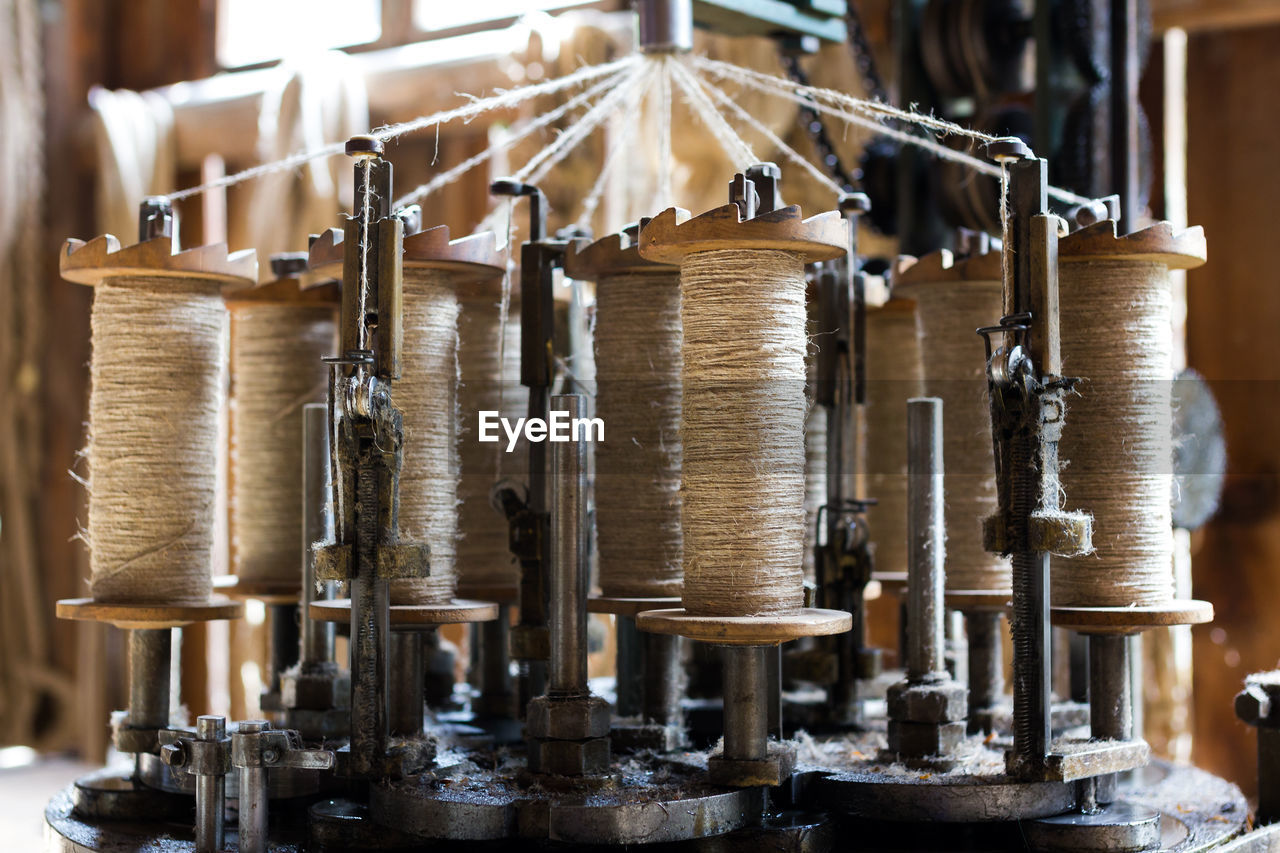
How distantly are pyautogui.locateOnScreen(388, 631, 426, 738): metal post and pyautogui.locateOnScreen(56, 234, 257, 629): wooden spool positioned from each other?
0.76 feet

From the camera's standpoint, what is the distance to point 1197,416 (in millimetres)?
2496

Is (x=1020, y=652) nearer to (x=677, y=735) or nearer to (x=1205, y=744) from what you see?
(x=677, y=735)

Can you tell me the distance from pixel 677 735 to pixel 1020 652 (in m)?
0.51

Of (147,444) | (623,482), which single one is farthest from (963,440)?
(147,444)

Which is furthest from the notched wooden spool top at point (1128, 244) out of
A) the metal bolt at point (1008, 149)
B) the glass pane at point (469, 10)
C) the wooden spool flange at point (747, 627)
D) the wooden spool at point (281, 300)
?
the glass pane at point (469, 10)

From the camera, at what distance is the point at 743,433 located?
1613 millimetres

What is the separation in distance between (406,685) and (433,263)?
1.66 ft

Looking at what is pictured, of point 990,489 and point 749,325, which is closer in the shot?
point 749,325

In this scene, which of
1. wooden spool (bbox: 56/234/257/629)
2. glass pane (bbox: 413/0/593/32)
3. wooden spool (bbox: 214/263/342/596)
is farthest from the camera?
glass pane (bbox: 413/0/593/32)

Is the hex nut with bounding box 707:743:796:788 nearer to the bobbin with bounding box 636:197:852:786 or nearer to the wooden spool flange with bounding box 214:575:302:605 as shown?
the bobbin with bounding box 636:197:852:786

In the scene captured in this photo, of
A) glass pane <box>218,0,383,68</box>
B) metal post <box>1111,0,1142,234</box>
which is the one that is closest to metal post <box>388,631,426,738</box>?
metal post <box>1111,0,1142,234</box>

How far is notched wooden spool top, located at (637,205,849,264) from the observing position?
158 cm

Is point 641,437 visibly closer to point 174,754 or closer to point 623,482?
point 623,482

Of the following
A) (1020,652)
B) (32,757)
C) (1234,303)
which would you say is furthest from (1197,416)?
(32,757)
